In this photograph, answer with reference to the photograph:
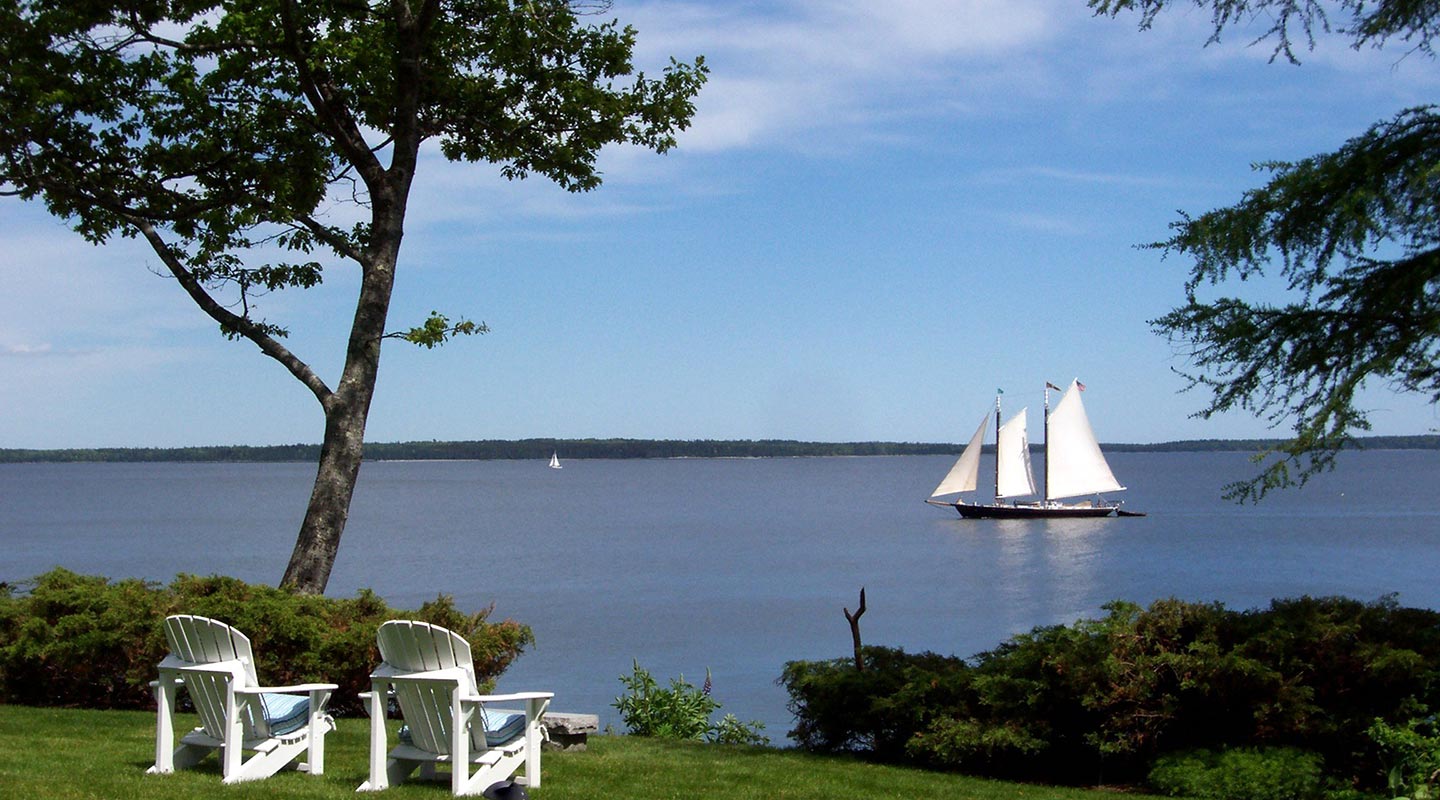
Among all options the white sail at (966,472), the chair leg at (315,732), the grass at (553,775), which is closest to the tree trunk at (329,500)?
A: the grass at (553,775)

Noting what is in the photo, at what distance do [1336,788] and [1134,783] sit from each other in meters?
1.34

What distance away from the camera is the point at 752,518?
8469cm

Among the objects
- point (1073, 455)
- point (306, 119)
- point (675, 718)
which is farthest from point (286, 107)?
point (1073, 455)

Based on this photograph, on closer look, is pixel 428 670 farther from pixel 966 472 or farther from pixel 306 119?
pixel 966 472

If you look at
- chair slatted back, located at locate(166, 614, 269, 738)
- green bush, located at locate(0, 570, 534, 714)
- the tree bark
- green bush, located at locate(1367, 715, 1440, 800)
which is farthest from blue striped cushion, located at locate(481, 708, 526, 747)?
the tree bark

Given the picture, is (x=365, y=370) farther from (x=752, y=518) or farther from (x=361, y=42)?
(x=752, y=518)

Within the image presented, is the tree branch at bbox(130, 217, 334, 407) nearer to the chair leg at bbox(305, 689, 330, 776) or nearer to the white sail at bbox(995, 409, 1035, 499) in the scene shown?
the chair leg at bbox(305, 689, 330, 776)

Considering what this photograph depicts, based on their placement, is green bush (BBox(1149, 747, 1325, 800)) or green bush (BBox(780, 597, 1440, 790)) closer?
green bush (BBox(1149, 747, 1325, 800))

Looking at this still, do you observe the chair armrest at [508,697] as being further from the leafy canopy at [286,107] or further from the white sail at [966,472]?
the white sail at [966,472]

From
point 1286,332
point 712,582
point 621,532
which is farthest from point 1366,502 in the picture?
point 1286,332

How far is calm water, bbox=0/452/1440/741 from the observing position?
27.8 m

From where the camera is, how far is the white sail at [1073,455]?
68000 mm

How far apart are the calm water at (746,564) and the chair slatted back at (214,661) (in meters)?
9.37

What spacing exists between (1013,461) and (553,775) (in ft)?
236
